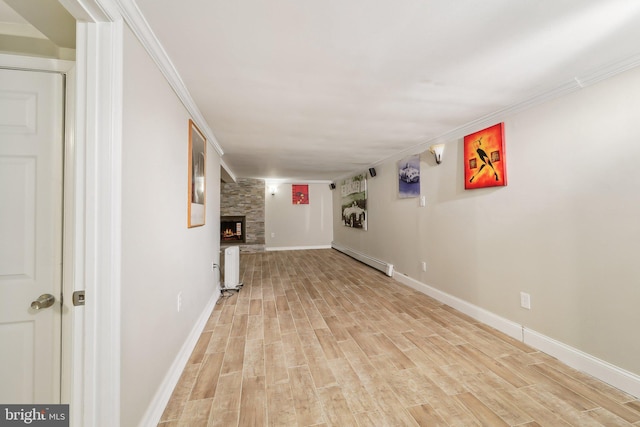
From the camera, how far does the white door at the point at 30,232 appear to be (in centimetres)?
101

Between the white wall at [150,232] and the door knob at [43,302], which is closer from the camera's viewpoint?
the door knob at [43,302]

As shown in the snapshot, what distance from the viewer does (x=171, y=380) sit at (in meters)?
1.58

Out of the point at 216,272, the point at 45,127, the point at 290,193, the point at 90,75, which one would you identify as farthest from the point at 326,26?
the point at 290,193

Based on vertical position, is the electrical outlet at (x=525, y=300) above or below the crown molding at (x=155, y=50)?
below

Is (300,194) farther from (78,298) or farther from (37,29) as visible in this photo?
(78,298)

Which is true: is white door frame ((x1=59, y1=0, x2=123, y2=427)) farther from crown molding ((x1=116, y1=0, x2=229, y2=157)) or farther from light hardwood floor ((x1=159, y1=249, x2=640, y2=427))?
light hardwood floor ((x1=159, y1=249, x2=640, y2=427))

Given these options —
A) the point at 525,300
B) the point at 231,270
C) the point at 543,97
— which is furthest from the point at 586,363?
the point at 231,270

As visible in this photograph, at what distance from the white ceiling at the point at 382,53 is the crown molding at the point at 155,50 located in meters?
0.04

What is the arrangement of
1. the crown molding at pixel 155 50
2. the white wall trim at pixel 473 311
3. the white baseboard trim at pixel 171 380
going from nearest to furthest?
the crown molding at pixel 155 50
the white baseboard trim at pixel 171 380
the white wall trim at pixel 473 311

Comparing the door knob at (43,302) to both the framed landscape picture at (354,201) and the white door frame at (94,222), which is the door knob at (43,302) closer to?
the white door frame at (94,222)

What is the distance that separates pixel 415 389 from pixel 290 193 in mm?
6227

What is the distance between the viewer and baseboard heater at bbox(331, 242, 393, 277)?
4207 millimetres

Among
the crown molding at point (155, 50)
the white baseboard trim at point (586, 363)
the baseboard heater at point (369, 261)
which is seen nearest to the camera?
the crown molding at point (155, 50)

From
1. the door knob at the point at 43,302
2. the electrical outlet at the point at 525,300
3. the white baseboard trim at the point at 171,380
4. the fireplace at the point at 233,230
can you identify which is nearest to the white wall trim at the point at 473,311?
the electrical outlet at the point at 525,300
